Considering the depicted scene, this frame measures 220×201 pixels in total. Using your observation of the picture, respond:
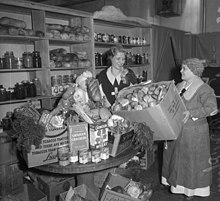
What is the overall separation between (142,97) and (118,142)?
0.32 metres

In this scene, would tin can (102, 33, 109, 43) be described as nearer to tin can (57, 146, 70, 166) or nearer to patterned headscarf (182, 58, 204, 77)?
patterned headscarf (182, 58, 204, 77)

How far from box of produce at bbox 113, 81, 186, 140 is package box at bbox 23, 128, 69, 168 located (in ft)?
1.14

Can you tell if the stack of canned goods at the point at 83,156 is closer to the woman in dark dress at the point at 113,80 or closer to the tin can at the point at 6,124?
the woman in dark dress at the point at 113,80

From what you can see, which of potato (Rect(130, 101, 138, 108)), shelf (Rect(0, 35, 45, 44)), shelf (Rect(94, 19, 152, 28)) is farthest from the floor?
shelf (Rect(94, 19, 152, 28))

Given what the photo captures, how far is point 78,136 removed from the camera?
138 cm

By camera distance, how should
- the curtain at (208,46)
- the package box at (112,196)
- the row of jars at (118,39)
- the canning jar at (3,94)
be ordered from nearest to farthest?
the package box at (112,196) < the canning jar at (3,94) < the row of jars at (118,39) < the curtain at (208,46)

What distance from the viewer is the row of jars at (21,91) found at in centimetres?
231

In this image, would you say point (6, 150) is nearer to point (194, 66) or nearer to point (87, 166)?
point (87, 166)

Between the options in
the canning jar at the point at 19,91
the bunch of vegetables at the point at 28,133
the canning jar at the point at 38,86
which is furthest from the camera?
the canning jar at the point at 38,86

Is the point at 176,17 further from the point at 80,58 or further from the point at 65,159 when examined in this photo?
the point at 65,159

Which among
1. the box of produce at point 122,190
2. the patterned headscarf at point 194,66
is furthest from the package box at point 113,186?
the patterned headscarf at point 194,66

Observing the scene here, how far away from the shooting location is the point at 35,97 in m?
2.47

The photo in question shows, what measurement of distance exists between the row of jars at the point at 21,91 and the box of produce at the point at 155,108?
1190 mm

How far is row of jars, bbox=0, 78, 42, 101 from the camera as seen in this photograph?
2.31m
